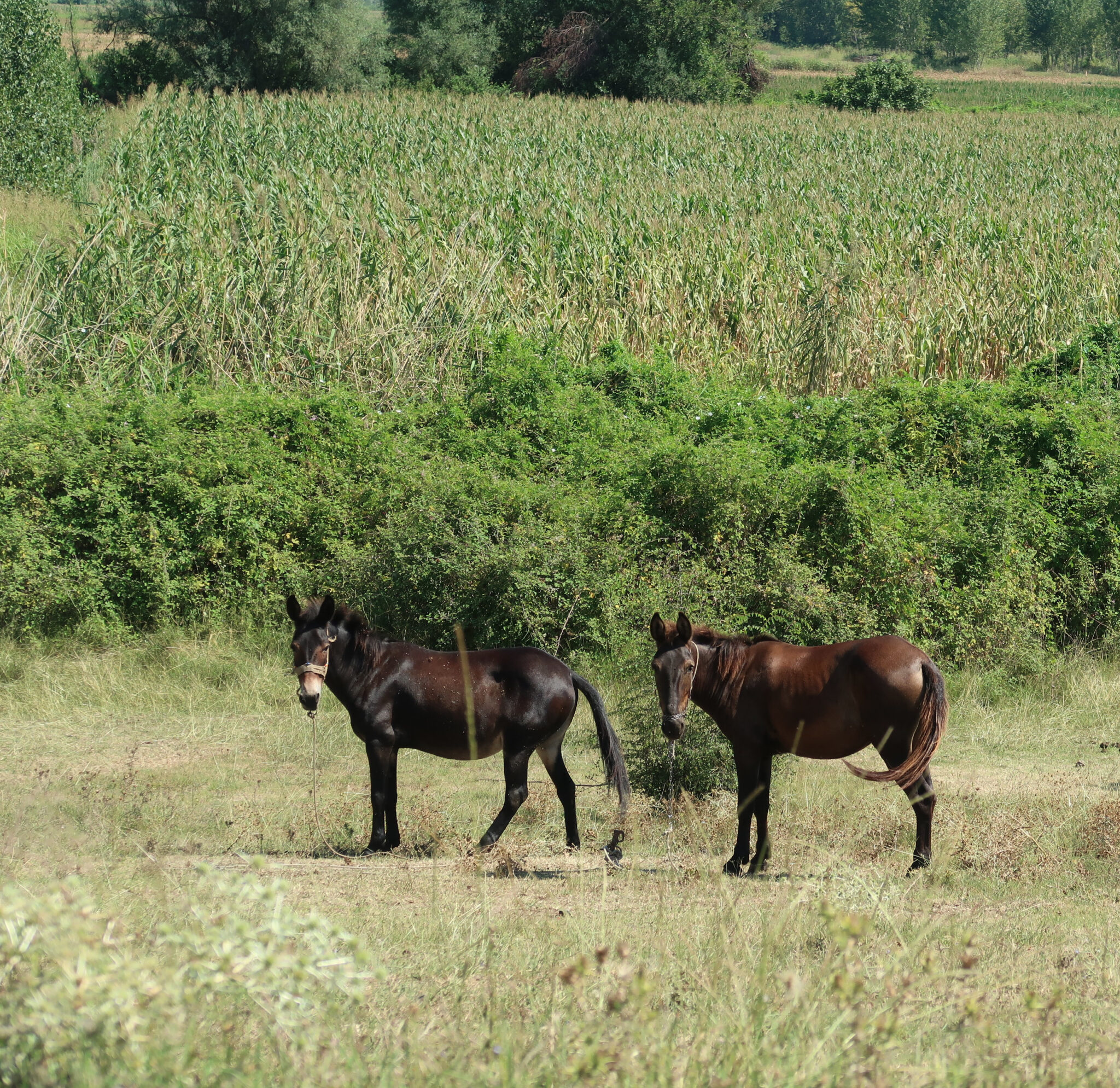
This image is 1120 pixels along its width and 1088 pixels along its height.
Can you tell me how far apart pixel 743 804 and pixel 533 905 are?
1494 mm

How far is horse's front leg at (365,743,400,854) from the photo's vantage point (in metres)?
7.64

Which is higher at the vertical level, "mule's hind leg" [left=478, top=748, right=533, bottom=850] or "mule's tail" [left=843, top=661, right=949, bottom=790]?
"mule's tail" [left=843, top=661, right=949, bottom=790]

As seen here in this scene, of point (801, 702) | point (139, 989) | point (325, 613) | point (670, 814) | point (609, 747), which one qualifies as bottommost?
point (670, 814)

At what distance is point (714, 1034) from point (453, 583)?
7918 millimetres

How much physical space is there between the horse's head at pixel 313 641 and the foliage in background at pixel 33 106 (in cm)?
2709

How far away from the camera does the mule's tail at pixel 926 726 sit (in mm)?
6945

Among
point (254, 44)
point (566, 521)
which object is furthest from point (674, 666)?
point (254, 44)

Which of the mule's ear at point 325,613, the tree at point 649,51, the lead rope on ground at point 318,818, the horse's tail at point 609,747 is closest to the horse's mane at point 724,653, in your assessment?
the horse's tail at point 609,747

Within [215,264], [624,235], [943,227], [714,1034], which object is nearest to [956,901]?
[714,1034]

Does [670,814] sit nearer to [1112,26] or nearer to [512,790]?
[512,790]

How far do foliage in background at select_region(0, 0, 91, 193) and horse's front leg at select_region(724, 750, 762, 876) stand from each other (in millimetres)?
28502

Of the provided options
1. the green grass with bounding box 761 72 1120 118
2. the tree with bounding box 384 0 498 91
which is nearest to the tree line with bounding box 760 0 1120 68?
the green grass with bounding box 761 72 1120 118

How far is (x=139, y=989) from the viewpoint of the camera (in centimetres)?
319

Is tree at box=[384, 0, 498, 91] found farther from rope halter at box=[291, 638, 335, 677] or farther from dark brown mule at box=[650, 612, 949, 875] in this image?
dark brown mule at box=[650, 612, 949, 875]
